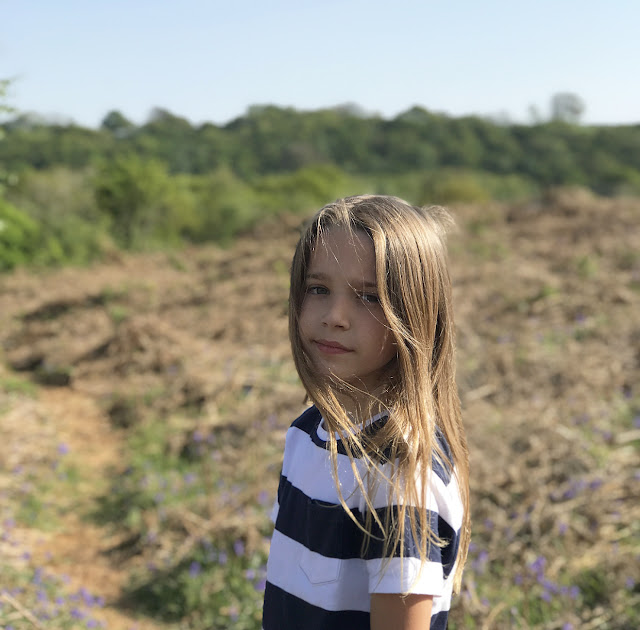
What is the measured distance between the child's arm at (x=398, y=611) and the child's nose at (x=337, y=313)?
48cm

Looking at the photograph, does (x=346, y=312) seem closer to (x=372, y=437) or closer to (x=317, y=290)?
(x=317, y=290)

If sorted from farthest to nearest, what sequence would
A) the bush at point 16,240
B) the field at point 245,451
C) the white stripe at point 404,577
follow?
the bush at point 16,240 → the field at point 245,451 → the white stripe at point 404,577

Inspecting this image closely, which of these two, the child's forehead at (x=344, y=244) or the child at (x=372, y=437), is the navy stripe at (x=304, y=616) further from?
the child's forehead at (x=344, y=244)

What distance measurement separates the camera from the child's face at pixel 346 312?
119 cm

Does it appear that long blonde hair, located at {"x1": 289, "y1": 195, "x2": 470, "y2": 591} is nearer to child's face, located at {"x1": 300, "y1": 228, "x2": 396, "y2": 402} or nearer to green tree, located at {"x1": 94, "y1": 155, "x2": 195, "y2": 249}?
child's face, located at {"x1": 300, "y1": 228, "x2": 396, "y2": 402}

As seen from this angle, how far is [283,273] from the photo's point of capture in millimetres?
11133

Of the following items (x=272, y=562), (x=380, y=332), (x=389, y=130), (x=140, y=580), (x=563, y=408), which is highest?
(x=389, y=130)

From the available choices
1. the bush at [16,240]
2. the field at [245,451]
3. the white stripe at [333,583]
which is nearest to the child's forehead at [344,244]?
the white stripe at [333,583]

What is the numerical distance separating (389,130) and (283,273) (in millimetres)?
→ 55788

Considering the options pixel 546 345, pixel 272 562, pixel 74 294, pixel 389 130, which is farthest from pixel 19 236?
pixel 389 130

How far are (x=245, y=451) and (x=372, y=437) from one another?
11.6 feet

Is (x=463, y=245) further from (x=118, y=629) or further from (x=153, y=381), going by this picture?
(x=118, y=629)

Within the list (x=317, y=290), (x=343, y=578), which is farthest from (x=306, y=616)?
(x=317, y=290)

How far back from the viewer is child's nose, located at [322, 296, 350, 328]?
117cm
